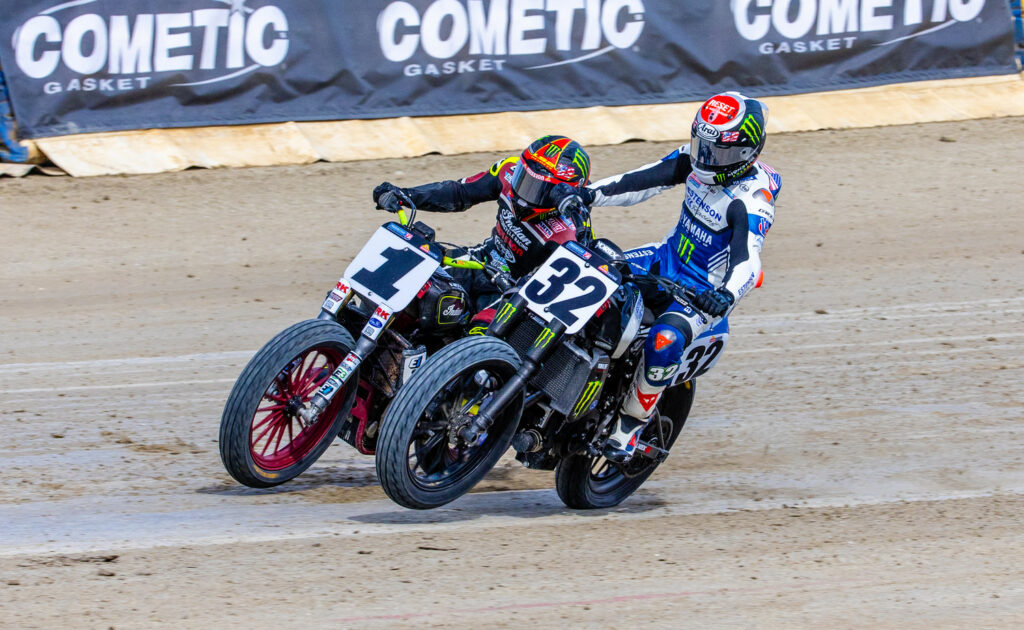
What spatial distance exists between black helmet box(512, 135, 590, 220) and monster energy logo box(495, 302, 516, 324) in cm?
97

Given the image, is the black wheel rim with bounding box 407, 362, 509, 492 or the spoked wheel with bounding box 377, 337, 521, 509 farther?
the black wheel rim with bounding box 407, 362, 509, 492

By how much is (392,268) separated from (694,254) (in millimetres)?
1673

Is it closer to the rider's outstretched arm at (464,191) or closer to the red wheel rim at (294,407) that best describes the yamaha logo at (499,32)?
the rider's outstretched arm at (464,191)

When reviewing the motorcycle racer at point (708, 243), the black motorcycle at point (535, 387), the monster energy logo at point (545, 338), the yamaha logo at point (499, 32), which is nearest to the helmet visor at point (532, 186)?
the motorcycle racer at point (708, 243)

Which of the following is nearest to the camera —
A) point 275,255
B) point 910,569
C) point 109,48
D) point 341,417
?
point 910,569

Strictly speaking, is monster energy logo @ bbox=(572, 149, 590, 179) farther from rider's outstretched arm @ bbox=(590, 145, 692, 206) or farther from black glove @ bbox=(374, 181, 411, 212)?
black glove @ bbox=(374, 181, 411, 212)

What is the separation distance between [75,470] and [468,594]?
2.79 m

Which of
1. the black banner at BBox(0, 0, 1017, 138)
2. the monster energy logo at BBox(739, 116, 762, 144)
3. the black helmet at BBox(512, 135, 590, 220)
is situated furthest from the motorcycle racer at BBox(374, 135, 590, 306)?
the black banner at BBox(0, 0, 1017, 138)

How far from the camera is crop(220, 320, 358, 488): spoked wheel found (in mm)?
5344

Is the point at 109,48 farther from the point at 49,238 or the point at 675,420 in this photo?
the point at 675,420

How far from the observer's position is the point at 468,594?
4746 millimetres

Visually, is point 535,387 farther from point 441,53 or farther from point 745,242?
point 441,53

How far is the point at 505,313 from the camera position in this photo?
18.5 ft

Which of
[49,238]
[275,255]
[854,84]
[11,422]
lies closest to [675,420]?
[11,422]
